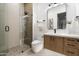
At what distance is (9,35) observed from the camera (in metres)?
2.17

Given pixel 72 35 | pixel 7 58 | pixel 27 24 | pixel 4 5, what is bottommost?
pixel 7 58

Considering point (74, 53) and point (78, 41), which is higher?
point (78, 41)

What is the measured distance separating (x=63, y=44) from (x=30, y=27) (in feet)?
1.64

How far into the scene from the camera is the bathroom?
216 cm

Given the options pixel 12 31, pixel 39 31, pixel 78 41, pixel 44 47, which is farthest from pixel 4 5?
pixel 78 41

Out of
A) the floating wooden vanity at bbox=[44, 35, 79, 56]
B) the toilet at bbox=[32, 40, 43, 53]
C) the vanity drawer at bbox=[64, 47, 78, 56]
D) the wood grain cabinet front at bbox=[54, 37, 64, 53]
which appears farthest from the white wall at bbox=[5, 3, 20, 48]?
the vanity drawer at bbox=[64, 47, 78, 56]

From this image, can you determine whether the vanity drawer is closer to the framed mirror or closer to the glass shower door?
the framed mirror

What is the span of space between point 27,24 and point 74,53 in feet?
2.41

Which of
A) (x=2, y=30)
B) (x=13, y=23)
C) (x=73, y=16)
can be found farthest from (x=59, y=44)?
(x=2, y=30)

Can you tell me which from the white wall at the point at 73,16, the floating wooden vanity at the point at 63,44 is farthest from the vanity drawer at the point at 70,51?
the white wall at the point at 73,16

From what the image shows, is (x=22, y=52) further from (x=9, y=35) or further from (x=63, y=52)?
(x=63, y=52)

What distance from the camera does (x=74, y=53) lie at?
2082 millimetres

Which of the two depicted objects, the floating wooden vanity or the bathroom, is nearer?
the floating wooden vanity

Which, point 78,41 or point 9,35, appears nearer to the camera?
point 78,41
